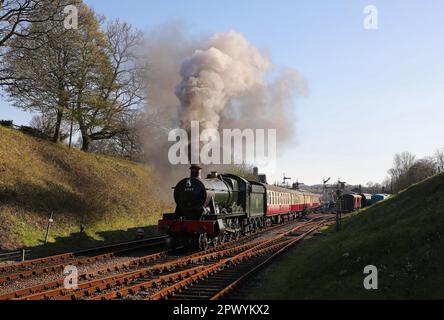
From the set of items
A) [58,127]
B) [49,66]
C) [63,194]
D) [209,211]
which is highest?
[49,66]

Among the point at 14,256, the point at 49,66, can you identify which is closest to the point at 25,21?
the point at 49,66

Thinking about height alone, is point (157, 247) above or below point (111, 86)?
below

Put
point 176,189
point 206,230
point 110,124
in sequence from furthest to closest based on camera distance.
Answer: point 110,124 < point 176,189 < point 206,230

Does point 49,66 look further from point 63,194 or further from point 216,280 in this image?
point 216,280

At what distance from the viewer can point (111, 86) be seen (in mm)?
34750

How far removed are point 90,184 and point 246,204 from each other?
10766mm

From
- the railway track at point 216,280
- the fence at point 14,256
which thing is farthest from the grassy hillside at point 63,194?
the railway track at point 216,280

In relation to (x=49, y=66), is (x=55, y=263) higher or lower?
lower

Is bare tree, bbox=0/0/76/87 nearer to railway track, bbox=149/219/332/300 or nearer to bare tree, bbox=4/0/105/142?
bare tree, bbox=4/0/105/142

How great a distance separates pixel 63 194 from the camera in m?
23.6

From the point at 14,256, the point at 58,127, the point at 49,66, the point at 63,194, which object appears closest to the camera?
the point at 14,256
